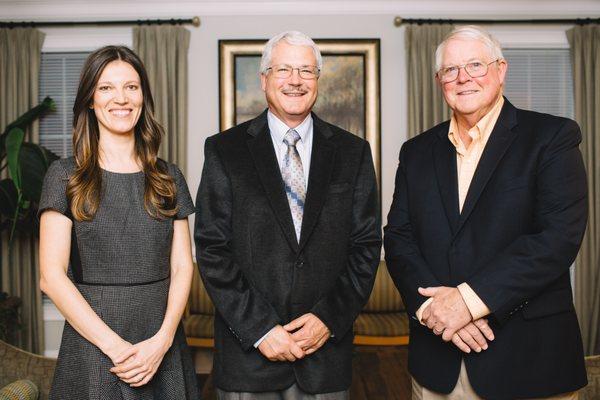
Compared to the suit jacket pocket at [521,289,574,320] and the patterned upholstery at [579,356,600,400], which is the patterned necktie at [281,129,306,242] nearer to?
the suit jacket pocket at [521,289,574,320]

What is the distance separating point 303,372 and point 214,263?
47 cm

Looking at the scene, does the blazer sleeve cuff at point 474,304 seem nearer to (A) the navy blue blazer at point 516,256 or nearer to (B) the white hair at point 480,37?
(A) the navy blue blazer at point 516,256

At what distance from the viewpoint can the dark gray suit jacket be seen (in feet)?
6.30

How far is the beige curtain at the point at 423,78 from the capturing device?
5070mm

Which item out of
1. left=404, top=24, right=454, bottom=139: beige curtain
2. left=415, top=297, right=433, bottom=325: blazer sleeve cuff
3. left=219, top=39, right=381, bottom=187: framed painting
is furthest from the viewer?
left=219, top=39, right=381, bottom=187: framed painting

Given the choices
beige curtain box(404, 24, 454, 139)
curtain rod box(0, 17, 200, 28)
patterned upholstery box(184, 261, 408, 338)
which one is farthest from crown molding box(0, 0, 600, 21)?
patterned upholstery box(184, 261, 408, 338)

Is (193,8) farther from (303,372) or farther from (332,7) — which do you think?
(303,372)

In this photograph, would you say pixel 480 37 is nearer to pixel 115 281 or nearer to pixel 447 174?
pixel 447 174

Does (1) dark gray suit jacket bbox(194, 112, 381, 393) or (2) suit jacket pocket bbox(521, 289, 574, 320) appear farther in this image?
(1) dark gray suit jacket bbox(194, 112, 381, 393)

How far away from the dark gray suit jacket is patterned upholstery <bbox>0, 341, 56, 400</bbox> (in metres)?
1.20

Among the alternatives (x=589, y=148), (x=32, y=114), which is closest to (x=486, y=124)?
(x=589, y=148)

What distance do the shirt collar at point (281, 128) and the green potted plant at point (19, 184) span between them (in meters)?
2.91

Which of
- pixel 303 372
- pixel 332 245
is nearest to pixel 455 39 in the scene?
pixel 332 245

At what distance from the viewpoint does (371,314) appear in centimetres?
501
